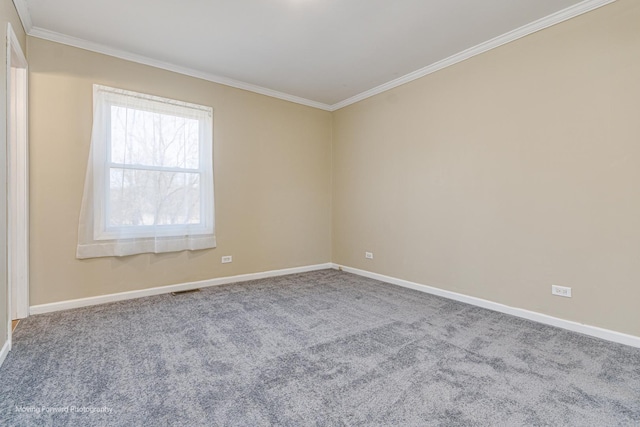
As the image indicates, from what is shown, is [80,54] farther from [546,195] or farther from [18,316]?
[546,195]

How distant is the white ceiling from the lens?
2605mm

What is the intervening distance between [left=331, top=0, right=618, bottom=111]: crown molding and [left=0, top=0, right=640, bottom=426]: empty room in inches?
0.9

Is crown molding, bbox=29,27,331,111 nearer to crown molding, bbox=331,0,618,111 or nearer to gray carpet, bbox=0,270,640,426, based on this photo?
crown molding, bbox=331,0,618,111

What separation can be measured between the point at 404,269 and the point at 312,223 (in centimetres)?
173

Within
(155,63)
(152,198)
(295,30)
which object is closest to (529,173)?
(295,30)

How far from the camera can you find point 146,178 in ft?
11.6

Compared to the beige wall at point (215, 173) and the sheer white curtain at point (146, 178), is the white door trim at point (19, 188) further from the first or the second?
the sheer white curtain at point (146, 178)

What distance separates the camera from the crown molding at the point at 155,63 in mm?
3033

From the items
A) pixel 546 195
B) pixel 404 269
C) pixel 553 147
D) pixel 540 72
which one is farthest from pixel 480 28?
pixel 404 269

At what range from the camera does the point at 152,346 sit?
234 cm

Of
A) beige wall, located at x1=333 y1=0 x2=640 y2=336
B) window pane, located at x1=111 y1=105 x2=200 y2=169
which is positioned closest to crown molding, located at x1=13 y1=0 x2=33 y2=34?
window pane, located at x1=111 y1=105 x2=200 y2=169

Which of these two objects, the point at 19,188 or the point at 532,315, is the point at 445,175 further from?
the point at 19,188

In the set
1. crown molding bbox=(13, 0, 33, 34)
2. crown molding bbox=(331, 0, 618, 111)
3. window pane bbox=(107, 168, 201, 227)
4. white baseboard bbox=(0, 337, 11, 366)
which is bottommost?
white baseboard bbox=(0, 337, 11, 366)

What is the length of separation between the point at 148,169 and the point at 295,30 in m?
2.27
